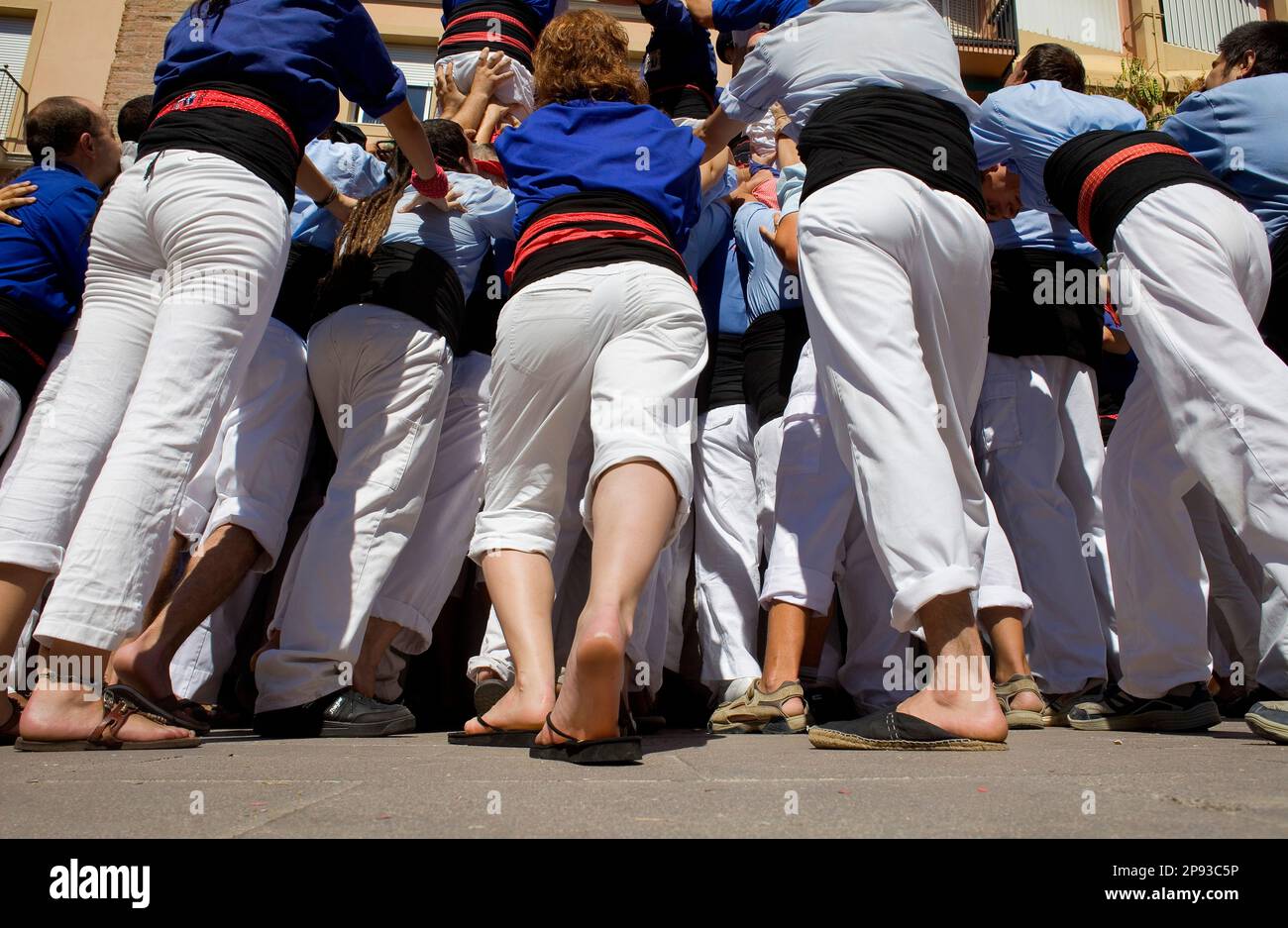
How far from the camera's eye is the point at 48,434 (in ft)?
8.27

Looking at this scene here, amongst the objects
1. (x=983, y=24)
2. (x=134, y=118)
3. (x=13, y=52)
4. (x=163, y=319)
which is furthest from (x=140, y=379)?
(x=983, y=24)

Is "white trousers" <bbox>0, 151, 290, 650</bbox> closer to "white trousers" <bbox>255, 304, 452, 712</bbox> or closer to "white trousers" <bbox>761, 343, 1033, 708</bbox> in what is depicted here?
"white trousers" <bbox>255, 304, 452, 712</bbox>

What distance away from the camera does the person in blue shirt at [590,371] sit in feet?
6.69

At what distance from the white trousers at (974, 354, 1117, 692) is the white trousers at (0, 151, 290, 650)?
2.60 metres

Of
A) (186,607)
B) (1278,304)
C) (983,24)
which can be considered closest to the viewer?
(186,607)

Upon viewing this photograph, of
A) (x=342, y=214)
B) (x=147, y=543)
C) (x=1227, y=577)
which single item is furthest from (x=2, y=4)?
(x=1227, y=577)

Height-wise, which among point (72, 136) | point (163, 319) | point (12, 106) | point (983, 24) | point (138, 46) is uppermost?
point (983, 24)

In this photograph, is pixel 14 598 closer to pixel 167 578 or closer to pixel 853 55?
pixel 167 578

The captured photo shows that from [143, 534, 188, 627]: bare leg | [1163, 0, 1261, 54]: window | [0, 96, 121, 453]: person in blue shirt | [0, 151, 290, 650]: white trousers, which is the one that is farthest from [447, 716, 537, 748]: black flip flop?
[1163, 0, 1261, 54]: window

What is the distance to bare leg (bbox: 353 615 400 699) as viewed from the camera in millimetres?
3139

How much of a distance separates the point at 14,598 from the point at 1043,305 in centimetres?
350

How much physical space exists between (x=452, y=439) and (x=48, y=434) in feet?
4.75

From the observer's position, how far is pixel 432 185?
3.34 meters
